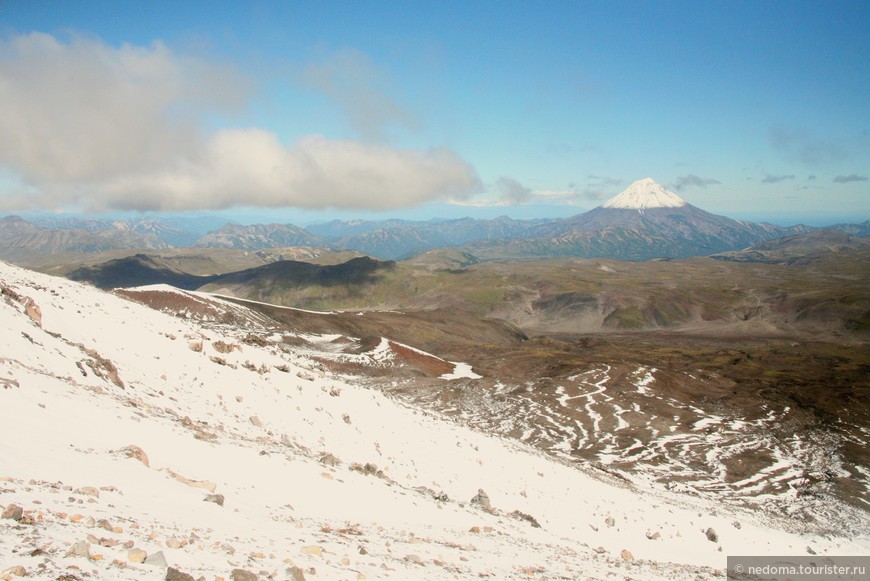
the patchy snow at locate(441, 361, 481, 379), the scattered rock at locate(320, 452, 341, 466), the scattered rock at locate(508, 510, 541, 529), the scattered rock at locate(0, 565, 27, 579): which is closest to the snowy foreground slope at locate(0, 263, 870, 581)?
the scattered rock at locate(0, 565, 27, 579)

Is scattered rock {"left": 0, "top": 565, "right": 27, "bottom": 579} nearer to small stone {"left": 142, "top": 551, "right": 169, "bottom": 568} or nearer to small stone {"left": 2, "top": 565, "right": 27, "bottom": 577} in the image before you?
small stone {"left": 2, "top": 565, "right": 27, "bottom": 577}

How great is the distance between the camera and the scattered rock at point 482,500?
19344 millimetres

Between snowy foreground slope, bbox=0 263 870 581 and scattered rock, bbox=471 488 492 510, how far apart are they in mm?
109

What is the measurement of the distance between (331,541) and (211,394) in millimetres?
13776

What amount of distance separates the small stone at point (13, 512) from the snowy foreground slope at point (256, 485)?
Answer: 2cm

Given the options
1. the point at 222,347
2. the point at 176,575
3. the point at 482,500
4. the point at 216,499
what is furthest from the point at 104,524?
the point at 222,347

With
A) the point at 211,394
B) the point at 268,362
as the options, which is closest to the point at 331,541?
the point at 211,394

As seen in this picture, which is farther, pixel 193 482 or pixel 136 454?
pixel 136 454

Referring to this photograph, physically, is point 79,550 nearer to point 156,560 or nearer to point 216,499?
point 156,560

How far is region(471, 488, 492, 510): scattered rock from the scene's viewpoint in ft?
63.5

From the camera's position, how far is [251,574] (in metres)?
7.43

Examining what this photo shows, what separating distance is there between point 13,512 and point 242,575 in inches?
134

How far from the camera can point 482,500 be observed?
19.8m

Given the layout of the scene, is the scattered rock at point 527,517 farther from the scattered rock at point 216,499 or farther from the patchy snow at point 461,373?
the patchy snow at point 461,373
